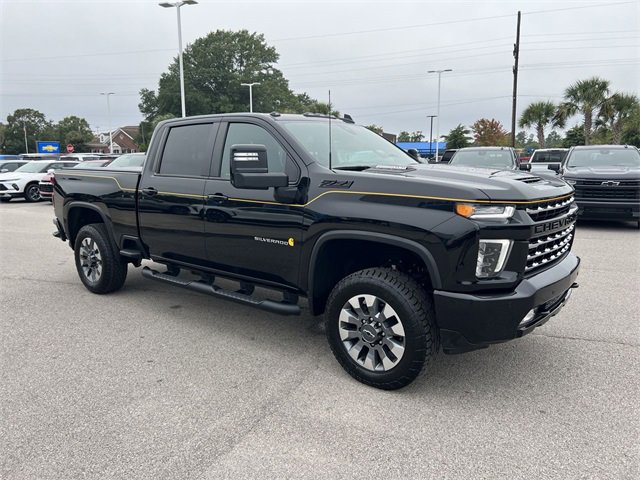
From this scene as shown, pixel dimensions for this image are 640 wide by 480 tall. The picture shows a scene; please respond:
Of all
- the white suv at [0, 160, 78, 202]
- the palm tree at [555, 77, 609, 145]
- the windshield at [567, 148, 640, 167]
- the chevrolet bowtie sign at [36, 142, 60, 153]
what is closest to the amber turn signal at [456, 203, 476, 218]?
the windshield at [567, 148, 640, 167]

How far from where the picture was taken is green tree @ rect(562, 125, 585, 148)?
40.9 meters

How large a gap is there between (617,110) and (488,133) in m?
27.4

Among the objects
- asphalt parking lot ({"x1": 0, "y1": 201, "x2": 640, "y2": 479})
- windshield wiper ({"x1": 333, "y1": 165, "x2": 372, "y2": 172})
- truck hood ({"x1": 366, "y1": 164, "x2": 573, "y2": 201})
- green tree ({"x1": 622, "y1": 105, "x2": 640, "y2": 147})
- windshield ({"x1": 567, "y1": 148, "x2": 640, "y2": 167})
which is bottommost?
asphalt parking lot ({"x1": 0, "y1": 201, "x2": 640, "y2": 479})

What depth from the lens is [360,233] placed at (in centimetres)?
336

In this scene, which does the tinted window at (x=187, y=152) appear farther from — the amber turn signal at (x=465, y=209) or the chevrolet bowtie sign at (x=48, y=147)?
the chevrolet bowtie sign at (x=48, y=147)

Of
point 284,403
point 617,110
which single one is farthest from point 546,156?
point 284,403

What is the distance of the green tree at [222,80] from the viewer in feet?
192

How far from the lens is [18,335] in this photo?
4547 millimetres

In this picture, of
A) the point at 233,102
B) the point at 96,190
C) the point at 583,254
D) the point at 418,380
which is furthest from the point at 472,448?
the point at 233,102

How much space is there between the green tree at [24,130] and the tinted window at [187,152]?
316 ft

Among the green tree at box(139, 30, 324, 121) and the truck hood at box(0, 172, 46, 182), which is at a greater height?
the green tree at box(139, 30, 324, 121)

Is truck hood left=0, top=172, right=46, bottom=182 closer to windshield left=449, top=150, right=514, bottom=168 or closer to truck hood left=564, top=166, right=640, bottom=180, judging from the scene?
windshield left=449, top=150, right=514, bottom=168

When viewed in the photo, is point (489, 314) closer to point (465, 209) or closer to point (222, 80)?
point (465, 209)

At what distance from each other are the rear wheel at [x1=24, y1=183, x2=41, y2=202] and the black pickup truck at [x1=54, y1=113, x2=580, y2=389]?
50.7 feet
